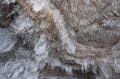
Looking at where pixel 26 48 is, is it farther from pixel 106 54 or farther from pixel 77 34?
pixel 106 54

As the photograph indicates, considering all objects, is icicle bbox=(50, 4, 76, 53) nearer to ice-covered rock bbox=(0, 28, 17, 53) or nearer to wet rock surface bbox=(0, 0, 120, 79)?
wet rock surface bbox=(0, 0, 120, 79)

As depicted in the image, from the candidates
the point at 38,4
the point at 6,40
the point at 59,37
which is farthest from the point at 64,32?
the point at 6,40

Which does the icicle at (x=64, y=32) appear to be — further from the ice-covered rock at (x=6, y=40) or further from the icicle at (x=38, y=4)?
the ice-covered rock at (x=6, y=40)

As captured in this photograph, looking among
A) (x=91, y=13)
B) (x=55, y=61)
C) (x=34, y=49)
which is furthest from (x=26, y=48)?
(x=91, y=13)

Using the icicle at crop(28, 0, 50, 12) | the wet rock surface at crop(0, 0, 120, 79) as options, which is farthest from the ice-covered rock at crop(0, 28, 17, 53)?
the icicle at crop(28, 0, 50, 12)

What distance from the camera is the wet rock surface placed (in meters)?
1.42

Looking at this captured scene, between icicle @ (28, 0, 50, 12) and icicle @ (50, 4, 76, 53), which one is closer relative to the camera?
icicle @ (28, 0, 50, 12)

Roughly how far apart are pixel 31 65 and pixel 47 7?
49 cm

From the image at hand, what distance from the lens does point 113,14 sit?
1431 millimetres

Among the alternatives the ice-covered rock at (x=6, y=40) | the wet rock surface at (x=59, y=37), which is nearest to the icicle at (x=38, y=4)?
the wet rock surface at (x=59, y=37)

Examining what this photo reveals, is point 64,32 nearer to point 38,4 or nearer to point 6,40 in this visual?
point 38,4

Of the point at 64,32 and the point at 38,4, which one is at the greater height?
the point at 38,4

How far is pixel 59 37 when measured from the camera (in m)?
1.55

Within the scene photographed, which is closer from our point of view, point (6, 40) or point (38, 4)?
point (38, 4)
